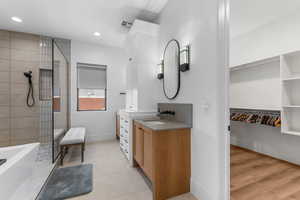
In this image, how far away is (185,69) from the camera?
1.84 m

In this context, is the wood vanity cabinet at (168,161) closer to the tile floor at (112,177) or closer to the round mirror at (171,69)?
the tile floor at (112,177)

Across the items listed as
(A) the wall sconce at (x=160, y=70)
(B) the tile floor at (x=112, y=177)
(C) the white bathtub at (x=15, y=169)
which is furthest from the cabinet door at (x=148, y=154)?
(C) the white bathtub at (x=15, y=169)

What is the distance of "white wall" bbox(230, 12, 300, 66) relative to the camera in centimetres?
245

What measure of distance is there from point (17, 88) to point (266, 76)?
579 centimetres

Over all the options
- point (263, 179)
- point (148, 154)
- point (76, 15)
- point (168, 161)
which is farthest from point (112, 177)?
point (76, 15)

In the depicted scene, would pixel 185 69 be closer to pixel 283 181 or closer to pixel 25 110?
pixel 283 181

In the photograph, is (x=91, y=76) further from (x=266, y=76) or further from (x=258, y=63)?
(x=266, y=76)

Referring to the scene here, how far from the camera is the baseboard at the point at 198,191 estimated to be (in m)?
1.52

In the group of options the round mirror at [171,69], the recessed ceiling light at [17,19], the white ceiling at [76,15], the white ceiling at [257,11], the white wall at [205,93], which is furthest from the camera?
the recessed ceiling light at [17,19]

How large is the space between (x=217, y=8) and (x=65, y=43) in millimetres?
3825

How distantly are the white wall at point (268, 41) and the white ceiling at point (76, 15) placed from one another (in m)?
2.25

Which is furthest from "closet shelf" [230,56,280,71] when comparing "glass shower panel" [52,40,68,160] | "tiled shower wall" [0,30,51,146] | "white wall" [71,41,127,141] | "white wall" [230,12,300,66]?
"tiled shower wall" [0,30,51,146]

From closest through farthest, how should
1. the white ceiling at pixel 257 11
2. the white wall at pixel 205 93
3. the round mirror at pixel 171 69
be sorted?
1. the white wall at pixel 205 93
2. the round mirror at pixel 171 69
3. the white ceiling at pixel 257 11

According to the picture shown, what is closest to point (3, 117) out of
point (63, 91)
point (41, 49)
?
point (63, 91)
